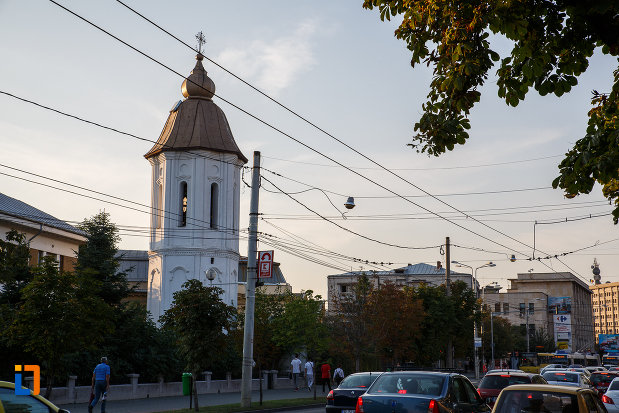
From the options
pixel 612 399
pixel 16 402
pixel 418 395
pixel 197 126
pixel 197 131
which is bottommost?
pixel 612 399

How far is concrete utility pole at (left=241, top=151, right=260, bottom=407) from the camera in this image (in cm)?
2666

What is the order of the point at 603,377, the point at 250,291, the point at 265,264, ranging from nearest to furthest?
the point at 250,291, the point at 265,264, the point at 603,377

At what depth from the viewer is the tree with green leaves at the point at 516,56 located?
8828 millimetres

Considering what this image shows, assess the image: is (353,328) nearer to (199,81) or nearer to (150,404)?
(150,404)

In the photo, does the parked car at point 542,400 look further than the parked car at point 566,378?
No

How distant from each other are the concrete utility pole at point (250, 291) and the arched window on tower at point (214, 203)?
33118 mm

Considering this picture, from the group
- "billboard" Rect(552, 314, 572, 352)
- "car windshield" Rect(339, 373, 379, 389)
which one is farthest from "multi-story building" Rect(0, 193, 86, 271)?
"billboard" Rect(552, 314, 572, 352)

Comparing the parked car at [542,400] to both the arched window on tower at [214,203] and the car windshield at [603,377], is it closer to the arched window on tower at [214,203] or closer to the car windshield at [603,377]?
the car windshield at [603,377]

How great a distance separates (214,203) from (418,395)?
50.5 metres

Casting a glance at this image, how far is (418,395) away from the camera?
12.7 metres

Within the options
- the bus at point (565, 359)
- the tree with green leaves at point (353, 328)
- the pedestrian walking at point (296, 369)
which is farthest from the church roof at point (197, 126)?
the bus at point (565, 359)

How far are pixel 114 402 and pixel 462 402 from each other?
21.2 metres

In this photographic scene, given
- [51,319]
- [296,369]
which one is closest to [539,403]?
[51,319]

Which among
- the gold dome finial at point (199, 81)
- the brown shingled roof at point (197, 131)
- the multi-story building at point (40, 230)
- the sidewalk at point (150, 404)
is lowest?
the sidewalk at point (150, 404)
